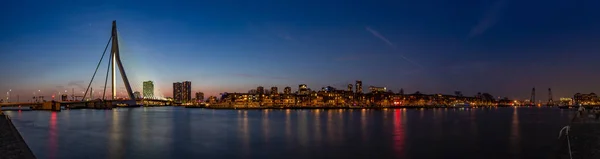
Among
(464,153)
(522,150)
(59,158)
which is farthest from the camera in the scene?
(522,150)

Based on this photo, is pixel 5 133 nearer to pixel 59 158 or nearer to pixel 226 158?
pixel 59 158

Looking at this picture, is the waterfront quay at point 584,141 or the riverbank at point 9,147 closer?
the riverbank at point 9,147

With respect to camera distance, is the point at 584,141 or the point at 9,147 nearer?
the point at 9,147

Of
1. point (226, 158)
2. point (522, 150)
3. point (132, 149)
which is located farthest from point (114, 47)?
point (522, 150)

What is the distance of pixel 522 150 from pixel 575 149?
32.0ft

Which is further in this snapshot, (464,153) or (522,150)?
(522,150)

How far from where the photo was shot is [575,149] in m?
17.3

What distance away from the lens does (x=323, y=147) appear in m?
28.5

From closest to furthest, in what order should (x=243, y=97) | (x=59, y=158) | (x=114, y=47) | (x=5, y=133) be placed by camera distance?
(x=5, y=133) → (x=59, y=158) → (x=114, y=47) → (x=243, y=97)

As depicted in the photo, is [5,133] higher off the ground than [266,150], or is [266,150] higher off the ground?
[5,133]

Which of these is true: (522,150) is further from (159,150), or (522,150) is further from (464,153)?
(159,150)

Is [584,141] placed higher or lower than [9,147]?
lower

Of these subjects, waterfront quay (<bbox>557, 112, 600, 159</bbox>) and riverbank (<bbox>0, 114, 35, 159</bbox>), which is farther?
waterfront quay (<bbox>557, 112, 600, 159</bbox>)

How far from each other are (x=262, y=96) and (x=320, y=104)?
2626 centimetres
